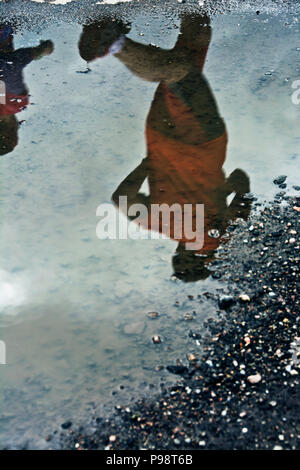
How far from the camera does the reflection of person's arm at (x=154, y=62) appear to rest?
5.14 meters

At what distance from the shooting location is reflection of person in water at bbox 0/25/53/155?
4.50 m

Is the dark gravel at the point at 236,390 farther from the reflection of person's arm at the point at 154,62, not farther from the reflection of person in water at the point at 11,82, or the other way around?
the reflection of person's arm at the point at 154,62

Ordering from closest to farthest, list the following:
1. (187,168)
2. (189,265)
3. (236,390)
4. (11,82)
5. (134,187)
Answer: (236,390) → (189,265) → (134,187) → (187,168) → (11,82)

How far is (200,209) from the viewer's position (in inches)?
145

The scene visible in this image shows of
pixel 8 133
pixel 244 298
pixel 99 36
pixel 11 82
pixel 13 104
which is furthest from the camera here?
pixel 99 36

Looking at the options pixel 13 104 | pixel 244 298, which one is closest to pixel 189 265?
pixel 244 298

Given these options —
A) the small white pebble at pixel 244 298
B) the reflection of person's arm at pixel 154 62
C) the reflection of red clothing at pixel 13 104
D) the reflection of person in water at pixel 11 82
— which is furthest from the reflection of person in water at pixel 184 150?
the reflection of red clothing at pixel 13 104

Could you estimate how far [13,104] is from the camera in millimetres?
4836

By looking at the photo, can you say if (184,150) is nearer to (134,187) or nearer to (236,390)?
(134,187)

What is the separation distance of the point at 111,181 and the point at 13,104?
1695 mm

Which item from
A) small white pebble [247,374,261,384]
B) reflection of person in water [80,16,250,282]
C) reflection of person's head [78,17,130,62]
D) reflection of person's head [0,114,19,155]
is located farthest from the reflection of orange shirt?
reflection of person's head [78,17,130,62]

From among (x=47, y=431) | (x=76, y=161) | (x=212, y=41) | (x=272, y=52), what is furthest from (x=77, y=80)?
(x=47, y=431)

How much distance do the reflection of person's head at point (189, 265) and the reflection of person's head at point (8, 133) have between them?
6.70ft

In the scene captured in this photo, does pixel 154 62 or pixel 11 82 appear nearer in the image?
pixel 11 82
